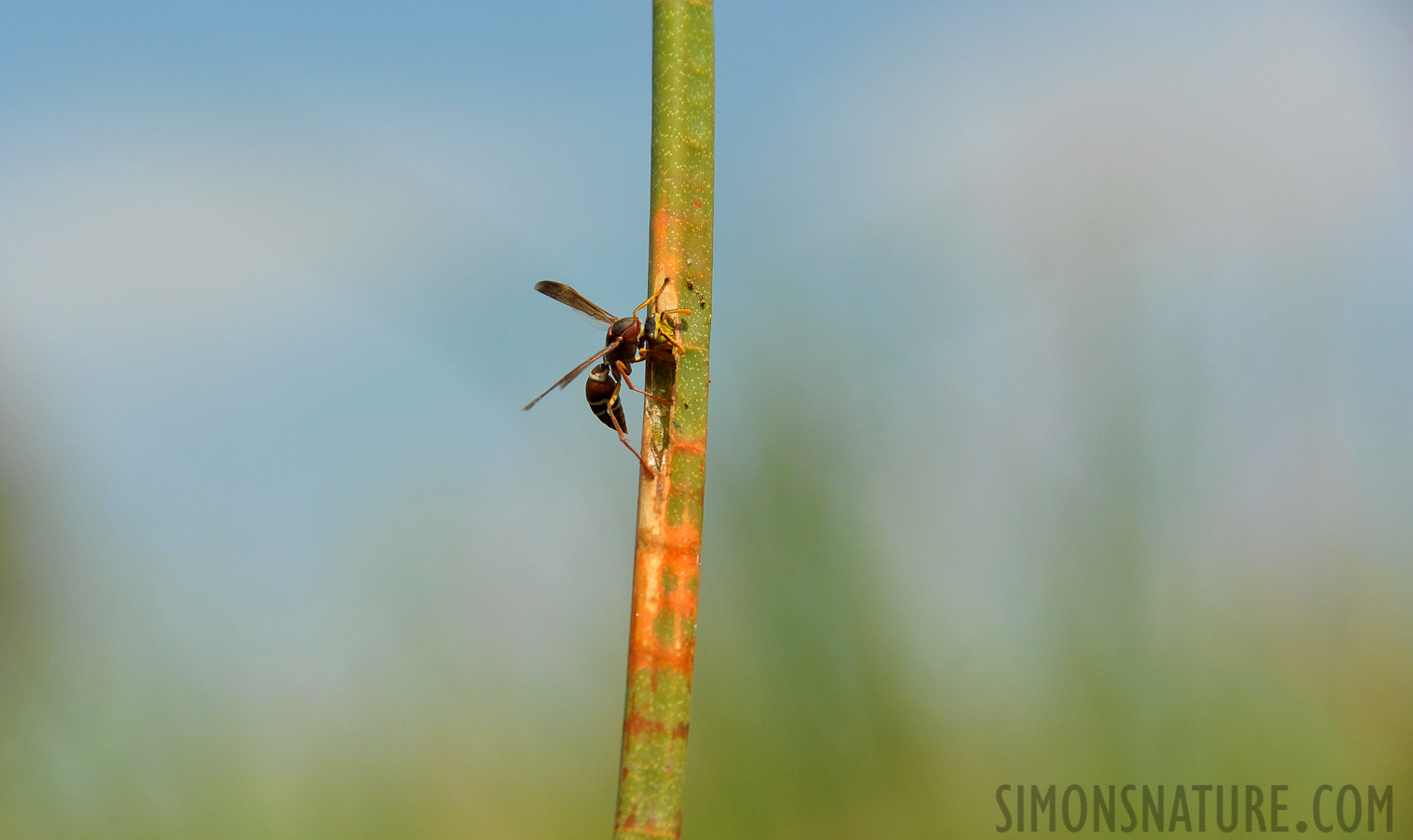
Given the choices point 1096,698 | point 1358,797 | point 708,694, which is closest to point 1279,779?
point 1358,797

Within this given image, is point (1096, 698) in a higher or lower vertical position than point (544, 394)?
lower

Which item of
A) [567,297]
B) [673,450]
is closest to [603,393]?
[567,297]

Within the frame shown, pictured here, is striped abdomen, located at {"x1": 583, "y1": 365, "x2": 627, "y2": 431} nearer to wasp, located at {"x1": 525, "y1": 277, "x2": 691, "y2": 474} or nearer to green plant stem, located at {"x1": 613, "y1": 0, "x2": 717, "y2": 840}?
wasp, located at {"x1": 525, "y1": 277, "x2": 691, "y2": 474}

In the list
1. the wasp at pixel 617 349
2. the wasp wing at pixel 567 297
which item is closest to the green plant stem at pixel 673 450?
the wasp at pixel 617 349

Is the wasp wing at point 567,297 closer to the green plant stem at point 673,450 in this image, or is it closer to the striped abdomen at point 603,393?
the striped abdomen at point 603,393

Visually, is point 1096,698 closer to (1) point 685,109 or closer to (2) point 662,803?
(2) point 662,803

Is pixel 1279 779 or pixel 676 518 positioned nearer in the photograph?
pixel 676 518

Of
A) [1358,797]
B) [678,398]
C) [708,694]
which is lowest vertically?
[1358,797]

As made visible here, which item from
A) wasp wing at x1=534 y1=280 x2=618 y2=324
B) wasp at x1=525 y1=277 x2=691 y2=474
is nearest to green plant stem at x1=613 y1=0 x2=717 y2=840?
wasp at x1=525 y1=277 x2=691 y2=474
